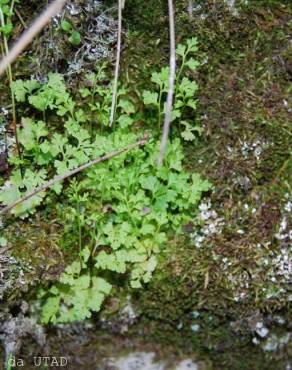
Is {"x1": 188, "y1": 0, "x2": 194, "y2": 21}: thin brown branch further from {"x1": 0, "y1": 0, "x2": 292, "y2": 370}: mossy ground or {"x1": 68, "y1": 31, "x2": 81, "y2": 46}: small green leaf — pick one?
{"x1": 68, "y1": 31, "x2": 81, "y2": 46}: small green leaf

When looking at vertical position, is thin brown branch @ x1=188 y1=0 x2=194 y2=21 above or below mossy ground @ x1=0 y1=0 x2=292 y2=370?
above

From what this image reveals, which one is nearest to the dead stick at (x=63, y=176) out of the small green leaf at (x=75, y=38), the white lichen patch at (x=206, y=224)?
the white lichen patch at (x=206, y=224)

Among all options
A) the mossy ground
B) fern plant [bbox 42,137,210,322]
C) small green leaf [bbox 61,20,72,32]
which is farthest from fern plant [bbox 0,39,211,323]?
small green leaf [bbox 61,20,72,32]

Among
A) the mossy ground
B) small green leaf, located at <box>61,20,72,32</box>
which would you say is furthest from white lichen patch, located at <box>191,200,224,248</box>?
small green leaf, located at <box>61,20,72,32</box>

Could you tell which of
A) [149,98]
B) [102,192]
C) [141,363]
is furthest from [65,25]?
[141,363]

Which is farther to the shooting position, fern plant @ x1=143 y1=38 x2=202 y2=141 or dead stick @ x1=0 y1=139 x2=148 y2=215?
fern plant @ x1=143 y1=38 x2=202 y2=141

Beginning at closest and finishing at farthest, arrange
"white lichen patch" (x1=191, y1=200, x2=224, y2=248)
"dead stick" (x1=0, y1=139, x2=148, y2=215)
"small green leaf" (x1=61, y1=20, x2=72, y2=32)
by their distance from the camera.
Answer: "dead stick" (x1=0, y1=139, x2=148, y2=215), "small green leaf" (x1=61, y1=20, x2=72, y2=32), "white lichen patch" (x1=191, y1=200, x2=224, y2=248)

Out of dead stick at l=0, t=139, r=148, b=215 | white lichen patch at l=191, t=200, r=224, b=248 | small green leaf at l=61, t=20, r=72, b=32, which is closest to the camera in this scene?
dead stick at l=0, t=139, r=148, b=215

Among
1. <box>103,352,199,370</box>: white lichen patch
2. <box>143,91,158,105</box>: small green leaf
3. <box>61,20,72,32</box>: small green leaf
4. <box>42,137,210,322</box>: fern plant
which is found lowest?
<box>103,352,199,370</box>: white lichen patch

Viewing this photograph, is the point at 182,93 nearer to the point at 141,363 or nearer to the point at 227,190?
the point at 227,190

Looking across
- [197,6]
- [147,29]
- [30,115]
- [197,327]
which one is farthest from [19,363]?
[197,6]
